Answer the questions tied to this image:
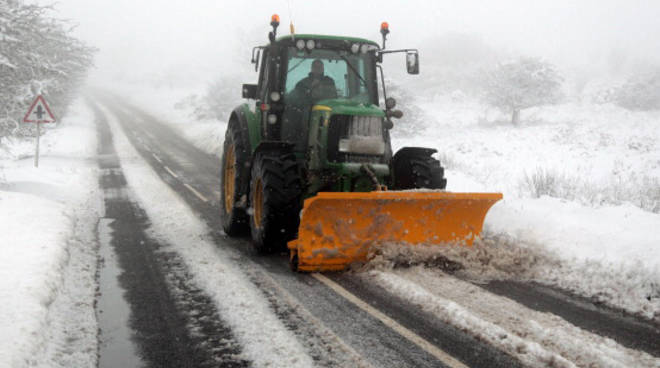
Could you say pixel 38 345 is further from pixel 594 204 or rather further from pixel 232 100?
pixel 232 100

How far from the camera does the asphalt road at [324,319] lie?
334 centimetres

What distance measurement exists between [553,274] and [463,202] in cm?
110

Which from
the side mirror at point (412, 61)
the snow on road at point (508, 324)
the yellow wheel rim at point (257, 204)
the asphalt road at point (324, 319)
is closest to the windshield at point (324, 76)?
the side mirror at point (412, 61)

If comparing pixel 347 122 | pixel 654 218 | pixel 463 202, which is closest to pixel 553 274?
pixel 463 202

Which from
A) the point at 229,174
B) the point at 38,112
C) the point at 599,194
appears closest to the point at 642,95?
the point at 599,194

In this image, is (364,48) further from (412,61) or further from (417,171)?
(417,171)

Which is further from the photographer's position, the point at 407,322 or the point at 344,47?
the point at 344,47

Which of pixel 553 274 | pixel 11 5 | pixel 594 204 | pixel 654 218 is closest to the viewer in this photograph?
pixel 553 274

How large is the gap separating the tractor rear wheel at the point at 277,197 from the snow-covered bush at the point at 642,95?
4198 centimetres

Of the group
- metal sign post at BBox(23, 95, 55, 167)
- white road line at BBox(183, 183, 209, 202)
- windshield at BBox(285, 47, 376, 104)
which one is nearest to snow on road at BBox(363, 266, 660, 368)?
windshield at BBox(285, 47, 376, 104)

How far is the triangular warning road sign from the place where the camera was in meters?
13.4

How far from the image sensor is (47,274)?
4.59m

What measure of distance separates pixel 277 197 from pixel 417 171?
5.51ft

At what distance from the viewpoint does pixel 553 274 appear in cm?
514
